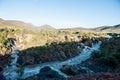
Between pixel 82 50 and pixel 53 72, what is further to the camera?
pixel 82 50

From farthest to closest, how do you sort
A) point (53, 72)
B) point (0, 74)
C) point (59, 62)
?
point (59, 62)
point (53, 72)
point (0, 74)

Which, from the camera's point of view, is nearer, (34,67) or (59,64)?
(34,67)

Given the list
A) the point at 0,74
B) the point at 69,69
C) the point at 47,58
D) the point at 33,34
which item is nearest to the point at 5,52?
the point at 47,58

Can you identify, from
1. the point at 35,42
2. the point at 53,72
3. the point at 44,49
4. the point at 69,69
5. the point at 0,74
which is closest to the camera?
the point at 0,74

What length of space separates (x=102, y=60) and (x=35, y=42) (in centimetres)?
1378

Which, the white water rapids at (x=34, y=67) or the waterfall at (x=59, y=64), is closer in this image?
the white water rapids at (x=34, y=67)

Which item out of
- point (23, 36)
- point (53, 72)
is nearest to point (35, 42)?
point (23, 36)

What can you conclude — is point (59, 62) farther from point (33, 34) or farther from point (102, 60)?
point (33, 34)

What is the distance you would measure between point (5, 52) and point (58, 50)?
27.9 feet

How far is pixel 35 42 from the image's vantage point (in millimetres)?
42188

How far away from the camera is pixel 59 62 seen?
36.1 metres

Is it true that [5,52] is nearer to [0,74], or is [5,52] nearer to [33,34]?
[33,34]

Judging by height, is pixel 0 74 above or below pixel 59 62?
above

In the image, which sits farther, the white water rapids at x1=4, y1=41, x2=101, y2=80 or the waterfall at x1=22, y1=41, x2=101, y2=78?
the waterfall at x1=22, y1=41, x2=101, y2=78
